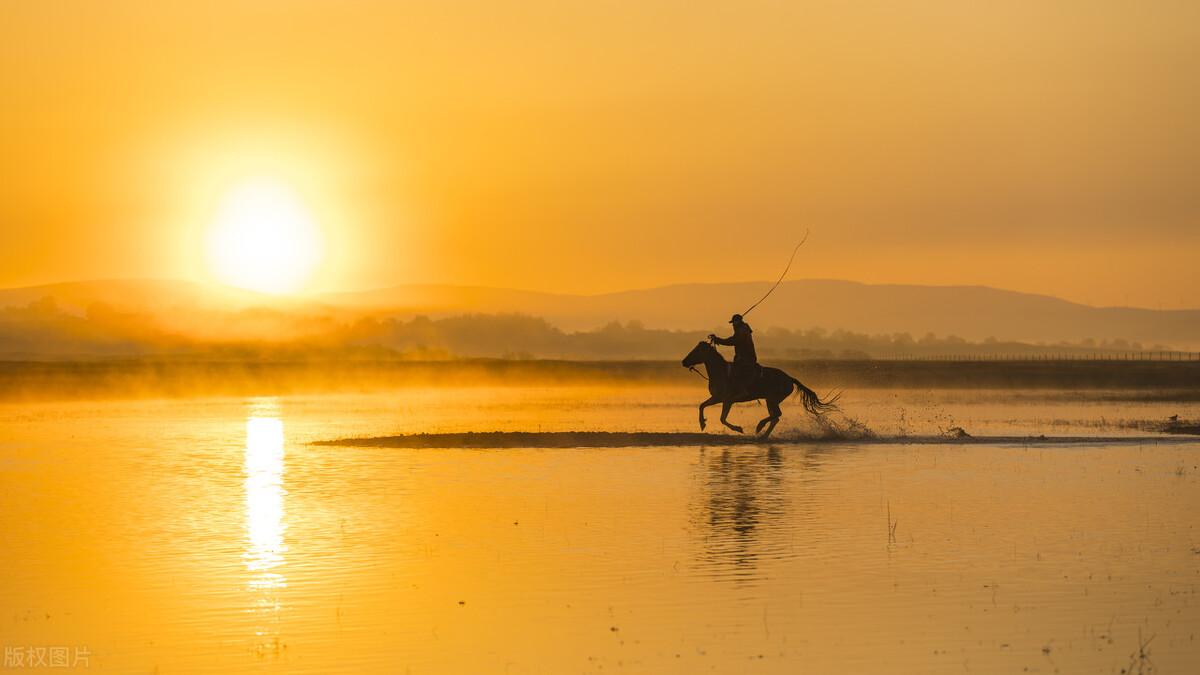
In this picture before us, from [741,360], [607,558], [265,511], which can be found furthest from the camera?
[741,360]

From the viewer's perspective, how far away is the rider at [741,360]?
1406 inches

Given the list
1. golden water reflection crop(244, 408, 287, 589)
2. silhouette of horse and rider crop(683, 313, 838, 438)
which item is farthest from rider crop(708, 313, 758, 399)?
golden water reflection crop(244, 408, 287, 589)

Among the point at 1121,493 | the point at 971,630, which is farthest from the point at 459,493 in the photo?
the point at 971,630

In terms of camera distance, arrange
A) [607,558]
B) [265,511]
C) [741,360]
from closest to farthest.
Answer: [607,558]
[265,511]
[741,360]

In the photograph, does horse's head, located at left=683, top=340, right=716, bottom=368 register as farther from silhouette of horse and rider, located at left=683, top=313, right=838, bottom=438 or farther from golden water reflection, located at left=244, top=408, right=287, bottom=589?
golden water reflection, located at left=244, top=408, right=287, bottom=589

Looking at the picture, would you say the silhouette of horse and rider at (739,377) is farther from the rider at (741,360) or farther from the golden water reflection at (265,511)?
the golden water reflection at (265,511)

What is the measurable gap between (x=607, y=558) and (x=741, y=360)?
750 inches

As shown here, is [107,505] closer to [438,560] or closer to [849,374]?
[438,560]

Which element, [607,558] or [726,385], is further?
[726,385]

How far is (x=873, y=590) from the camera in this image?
49.6 feet

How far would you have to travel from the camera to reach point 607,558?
17469 mm

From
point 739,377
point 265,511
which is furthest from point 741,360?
point 265,511

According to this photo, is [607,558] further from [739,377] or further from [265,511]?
[739,377]

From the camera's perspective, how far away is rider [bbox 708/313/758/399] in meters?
35.7
